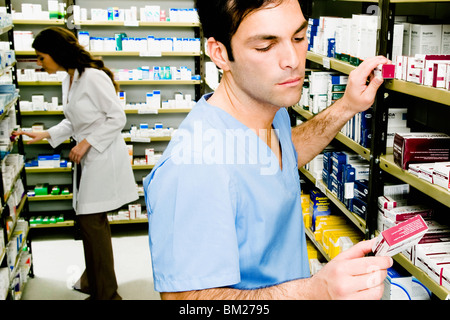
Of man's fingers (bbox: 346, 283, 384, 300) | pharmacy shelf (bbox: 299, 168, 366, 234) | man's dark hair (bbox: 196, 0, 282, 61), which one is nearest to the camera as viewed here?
man's fingers (bbox: 346, 283, 384, 300)

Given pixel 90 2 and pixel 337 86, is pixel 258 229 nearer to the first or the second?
pixel 337 86

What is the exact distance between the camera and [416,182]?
84.4 inches

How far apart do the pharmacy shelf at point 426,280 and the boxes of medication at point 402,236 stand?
861mm

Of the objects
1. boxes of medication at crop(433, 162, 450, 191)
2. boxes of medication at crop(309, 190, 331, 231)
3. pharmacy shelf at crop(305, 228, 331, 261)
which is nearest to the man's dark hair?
boxes of medication at crop(433, 162, 450, 191)

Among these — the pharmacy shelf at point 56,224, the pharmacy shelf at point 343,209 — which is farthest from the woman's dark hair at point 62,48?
the pharmacy shelf at point 56,224

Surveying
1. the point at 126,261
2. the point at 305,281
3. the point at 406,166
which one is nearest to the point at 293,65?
the point at 305,281

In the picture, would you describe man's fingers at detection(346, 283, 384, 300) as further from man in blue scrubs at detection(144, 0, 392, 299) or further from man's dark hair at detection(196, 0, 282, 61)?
man's dark hair at detection(196, 0, 282, 61)

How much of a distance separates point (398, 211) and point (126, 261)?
3.57 meters

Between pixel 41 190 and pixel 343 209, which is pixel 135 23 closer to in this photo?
pixel 41 190

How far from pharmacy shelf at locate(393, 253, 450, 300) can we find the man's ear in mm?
1226

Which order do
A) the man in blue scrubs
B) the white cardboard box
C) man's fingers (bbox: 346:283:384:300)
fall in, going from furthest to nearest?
the white cardboard box → the man in blue scrubs → man's fingers (bbox: 346:283:384:300)

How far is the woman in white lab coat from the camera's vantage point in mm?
4031

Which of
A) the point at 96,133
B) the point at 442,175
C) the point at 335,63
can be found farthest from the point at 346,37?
the point at 96,133

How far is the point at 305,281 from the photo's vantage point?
124 cm
